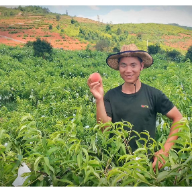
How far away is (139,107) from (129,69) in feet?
0.63

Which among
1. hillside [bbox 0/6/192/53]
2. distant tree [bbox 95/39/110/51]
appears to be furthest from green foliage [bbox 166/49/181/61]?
distant tree [bbox 95/39/110/51]

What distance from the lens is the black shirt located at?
1.36 metres

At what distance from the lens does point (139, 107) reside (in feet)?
4.47

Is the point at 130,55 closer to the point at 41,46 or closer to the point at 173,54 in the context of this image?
the point at 41,46

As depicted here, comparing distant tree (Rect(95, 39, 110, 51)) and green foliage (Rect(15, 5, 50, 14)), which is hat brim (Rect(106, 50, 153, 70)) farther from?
distant tree (Rect(95, 39, 110, 51))

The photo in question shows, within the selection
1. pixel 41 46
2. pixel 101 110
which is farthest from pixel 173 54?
pixel 101 110

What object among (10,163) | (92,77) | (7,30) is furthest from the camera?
(7,30)

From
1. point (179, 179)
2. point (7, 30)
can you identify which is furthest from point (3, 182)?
point (7, 30)
